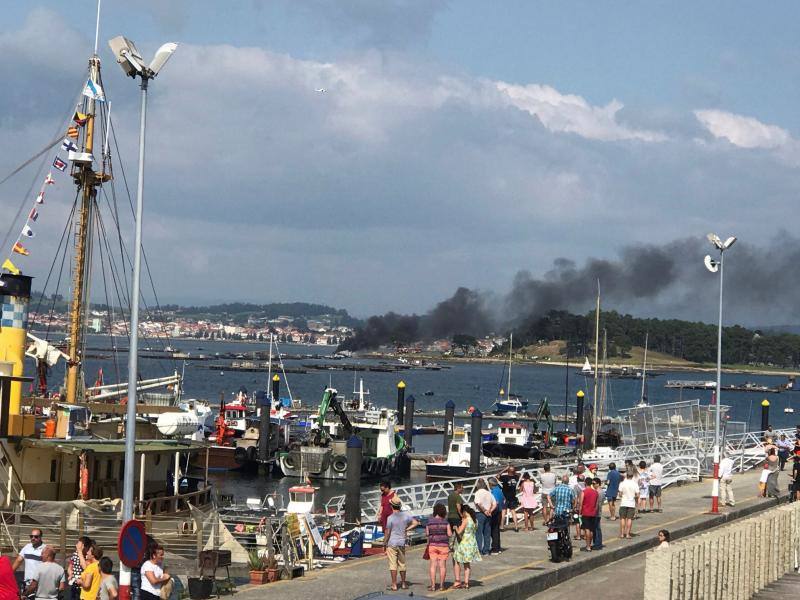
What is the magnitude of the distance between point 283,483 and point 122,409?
35.5 meters

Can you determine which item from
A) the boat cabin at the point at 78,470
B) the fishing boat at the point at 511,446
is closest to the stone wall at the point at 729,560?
the boat cabin at the point at 78,470

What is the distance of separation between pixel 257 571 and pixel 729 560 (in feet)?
28.5

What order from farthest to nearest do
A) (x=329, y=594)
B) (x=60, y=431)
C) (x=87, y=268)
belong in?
(x=87, y=268) → (x=60, y=431) → (x=329, y=594)

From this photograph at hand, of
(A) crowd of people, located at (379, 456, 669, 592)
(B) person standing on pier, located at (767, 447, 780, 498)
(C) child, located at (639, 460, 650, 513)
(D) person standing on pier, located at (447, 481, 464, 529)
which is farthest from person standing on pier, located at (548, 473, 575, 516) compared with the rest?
(B) person standing on pier, located at (767, 447, 780, 498)

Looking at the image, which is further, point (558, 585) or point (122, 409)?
point (122, 409)

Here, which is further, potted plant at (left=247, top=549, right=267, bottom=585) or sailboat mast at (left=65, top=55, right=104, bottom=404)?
sailboat mast at (left=65, top=55, right=104, bottom=404)

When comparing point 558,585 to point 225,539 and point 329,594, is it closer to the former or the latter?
point 329,594

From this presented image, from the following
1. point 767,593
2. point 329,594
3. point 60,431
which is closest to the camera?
Answer: point 329,594

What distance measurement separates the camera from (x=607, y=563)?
25.7m

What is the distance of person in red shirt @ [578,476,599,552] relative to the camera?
83.4 feet

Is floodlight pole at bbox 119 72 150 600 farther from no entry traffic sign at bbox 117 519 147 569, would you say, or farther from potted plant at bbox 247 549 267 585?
potted plant at bbox 247 549 267 585

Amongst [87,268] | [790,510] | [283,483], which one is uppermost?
[87,268]

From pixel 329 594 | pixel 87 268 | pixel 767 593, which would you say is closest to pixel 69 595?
pixel 329 594

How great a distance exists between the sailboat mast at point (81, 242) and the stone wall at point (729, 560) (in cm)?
2183
